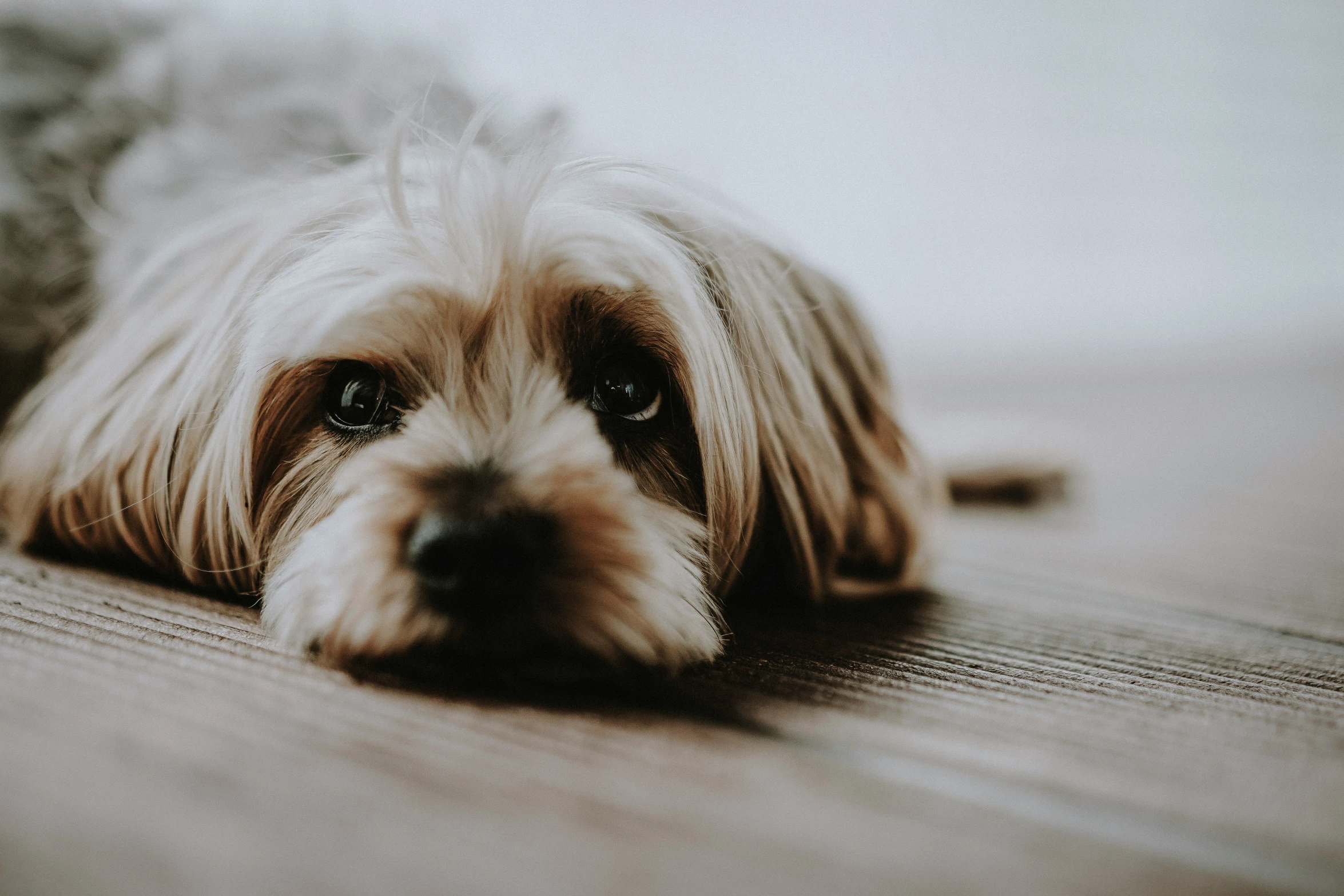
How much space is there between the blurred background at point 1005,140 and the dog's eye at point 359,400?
27.6 inches

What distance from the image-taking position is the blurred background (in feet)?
11.3

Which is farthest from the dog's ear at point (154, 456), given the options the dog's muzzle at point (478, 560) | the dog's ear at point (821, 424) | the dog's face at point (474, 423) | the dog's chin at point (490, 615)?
the dog's ear at point (821, 424)

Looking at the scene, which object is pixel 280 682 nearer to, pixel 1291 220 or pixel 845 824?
pixel 845 824

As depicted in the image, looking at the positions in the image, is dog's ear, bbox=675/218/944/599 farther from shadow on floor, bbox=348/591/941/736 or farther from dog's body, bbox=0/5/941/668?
shadow on floor, bbox=348/591/941/736

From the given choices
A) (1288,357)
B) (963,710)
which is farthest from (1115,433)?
(1288,357)

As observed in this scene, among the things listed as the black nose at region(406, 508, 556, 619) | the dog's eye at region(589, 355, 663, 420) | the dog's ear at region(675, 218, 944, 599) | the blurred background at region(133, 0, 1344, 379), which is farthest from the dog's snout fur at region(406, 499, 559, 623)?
the blurred background at region(133, 0, 1344, 379)

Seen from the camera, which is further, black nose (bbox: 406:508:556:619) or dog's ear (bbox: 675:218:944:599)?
dog's ear (bbox: 675:218:944:599)

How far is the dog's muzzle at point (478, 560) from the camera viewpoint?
0.99m

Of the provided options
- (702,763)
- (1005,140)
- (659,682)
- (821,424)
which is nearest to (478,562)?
(659,682)

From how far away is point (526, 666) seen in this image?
3.25 feet

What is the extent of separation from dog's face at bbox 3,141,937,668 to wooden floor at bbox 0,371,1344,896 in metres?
0.10

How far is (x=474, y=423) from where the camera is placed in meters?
1.24

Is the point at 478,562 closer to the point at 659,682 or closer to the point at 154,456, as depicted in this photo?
the point at 659,682

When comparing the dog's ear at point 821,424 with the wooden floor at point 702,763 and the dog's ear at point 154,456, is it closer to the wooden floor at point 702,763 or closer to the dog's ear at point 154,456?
the wooden floor at point 702,763
